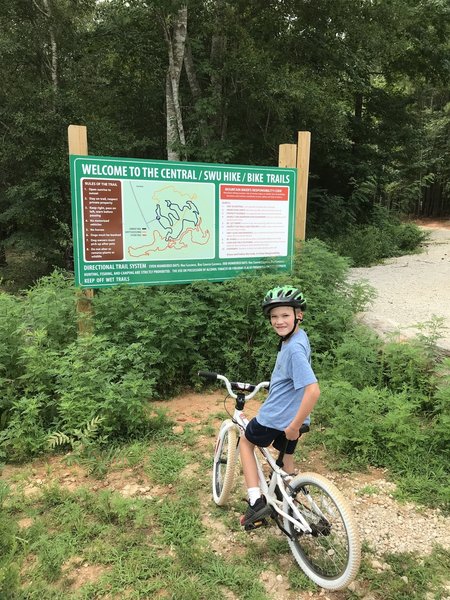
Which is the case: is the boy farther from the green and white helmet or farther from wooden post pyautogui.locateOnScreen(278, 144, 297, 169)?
wooden post pyautogui.locateOnScreen(278, 144, 297, 169)

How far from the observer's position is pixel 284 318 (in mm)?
2666

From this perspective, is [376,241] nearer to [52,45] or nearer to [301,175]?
[301,175]

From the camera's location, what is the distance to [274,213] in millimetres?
6145

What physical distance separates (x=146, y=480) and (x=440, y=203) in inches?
1436

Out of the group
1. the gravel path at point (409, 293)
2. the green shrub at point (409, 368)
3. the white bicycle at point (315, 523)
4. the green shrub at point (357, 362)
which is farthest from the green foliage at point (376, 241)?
the white bicycle at point (315, 523)

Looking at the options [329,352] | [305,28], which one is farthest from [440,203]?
[329,352]

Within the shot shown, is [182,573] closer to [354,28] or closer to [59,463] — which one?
[59,463]

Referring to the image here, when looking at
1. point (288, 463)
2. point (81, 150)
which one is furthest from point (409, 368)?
point (81, 150)

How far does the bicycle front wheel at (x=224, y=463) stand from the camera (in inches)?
119

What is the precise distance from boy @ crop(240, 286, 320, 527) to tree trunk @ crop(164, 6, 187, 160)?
9.45 meters

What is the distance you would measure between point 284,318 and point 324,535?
116 cm

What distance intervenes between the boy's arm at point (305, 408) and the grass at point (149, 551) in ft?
2.75

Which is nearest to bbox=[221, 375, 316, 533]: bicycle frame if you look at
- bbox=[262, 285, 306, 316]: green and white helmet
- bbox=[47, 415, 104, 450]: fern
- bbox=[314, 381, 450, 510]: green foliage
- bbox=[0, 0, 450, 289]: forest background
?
bbox=[262, 285, 306, 316]: green and white helmet

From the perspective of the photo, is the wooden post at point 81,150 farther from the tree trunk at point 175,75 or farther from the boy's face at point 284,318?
the tree trunk at point 175,75
